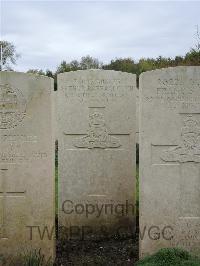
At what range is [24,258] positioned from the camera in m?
5.12

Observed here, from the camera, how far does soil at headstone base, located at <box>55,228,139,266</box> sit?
5469mm

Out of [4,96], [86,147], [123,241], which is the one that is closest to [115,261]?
[123,241]

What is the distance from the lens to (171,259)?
167 inches

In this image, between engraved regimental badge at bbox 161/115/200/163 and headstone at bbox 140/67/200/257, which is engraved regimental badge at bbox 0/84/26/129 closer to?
headstone at bbox 140/67/200/257

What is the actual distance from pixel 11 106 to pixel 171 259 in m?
2.37

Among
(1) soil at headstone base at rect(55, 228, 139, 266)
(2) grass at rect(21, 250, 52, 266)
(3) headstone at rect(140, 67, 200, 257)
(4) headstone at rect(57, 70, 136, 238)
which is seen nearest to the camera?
(2) grass at rect(21, 250, 52, 266)

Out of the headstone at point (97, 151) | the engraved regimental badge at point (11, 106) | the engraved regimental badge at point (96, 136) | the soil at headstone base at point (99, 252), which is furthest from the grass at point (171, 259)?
the engraved regimental badge at point (96, 136)

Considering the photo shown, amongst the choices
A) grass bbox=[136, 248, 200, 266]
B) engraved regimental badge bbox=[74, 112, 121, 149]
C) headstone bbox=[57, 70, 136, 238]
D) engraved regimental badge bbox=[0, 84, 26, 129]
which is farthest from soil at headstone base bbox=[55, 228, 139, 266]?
engraved regimental badge bbox=[0, 84, 26, 129]

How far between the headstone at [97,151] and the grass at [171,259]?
2286mm

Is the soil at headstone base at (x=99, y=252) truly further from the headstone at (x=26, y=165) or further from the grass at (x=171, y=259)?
the grass at (x=171, y=259)

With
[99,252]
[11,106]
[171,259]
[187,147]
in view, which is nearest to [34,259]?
[99,252]

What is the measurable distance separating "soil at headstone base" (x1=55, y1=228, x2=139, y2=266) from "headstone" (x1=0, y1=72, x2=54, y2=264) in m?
0.43

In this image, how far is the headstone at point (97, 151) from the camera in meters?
6.51

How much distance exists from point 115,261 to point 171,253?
136 centimetres
